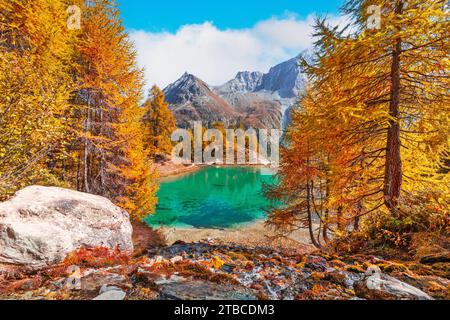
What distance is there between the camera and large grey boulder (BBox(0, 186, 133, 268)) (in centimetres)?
380

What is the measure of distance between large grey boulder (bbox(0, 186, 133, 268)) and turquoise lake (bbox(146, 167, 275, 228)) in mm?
7722

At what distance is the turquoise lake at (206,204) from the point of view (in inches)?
742

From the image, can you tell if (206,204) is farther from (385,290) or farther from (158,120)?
(158,120)

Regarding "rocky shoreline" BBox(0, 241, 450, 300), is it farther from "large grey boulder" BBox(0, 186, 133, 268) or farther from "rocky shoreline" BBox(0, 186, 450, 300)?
"large grey boulder" BBox(0, 186, 133, 268)

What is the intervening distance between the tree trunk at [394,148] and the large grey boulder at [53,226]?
7.23 m

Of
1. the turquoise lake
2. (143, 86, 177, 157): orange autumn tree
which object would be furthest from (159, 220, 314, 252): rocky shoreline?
(143, 86, 177, 157): orange autumn tree

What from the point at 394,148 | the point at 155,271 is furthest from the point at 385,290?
the point at 394,148

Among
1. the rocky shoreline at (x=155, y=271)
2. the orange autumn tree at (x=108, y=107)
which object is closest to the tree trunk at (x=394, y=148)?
the rocky shoreline at (x=155, y=271)

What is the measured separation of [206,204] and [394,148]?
2123 cm

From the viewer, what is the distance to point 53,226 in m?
4.43

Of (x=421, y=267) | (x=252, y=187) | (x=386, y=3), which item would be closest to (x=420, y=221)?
(x=421, y=267)

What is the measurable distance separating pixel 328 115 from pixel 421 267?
323cm
